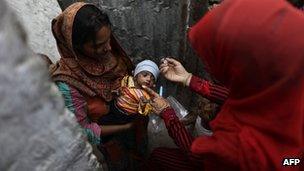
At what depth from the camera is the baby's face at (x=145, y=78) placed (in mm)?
2506

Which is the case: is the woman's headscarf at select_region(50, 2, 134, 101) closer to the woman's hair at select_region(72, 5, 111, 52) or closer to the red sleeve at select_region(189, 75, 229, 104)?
the woman's hair at select_region(72, 5, 111, 52)

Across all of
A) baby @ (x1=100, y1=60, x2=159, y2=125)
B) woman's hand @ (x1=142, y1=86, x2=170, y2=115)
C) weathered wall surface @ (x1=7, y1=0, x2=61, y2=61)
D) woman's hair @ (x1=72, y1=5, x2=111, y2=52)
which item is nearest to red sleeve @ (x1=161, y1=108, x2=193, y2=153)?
woman's hand @ (x1=142, y1=86, x2=170, y2=115)

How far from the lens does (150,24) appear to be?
9.57 feet

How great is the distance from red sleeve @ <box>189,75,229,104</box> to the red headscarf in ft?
2.24

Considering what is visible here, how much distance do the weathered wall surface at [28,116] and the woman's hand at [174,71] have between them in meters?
1.31

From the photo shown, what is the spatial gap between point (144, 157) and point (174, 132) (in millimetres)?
820

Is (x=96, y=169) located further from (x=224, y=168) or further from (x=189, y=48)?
(x=189, y=48)

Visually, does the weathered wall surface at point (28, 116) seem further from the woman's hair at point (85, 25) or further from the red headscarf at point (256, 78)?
the woman's hair at point (85, 25)

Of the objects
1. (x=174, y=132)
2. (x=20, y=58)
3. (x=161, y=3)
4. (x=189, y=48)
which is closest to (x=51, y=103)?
(x=20, y=58)

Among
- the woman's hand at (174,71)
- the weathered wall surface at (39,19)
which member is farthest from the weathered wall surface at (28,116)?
the weathered wall surface at (39,19)

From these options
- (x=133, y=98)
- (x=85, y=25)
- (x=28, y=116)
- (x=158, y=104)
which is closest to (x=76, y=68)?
(x=85, y=25)

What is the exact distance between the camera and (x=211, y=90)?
244cm

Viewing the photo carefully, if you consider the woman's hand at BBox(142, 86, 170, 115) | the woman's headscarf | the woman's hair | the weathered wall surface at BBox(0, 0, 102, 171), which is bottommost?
the woman's hand at BBox(142, 86, 170, 115)

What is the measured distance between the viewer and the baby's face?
251 cm
